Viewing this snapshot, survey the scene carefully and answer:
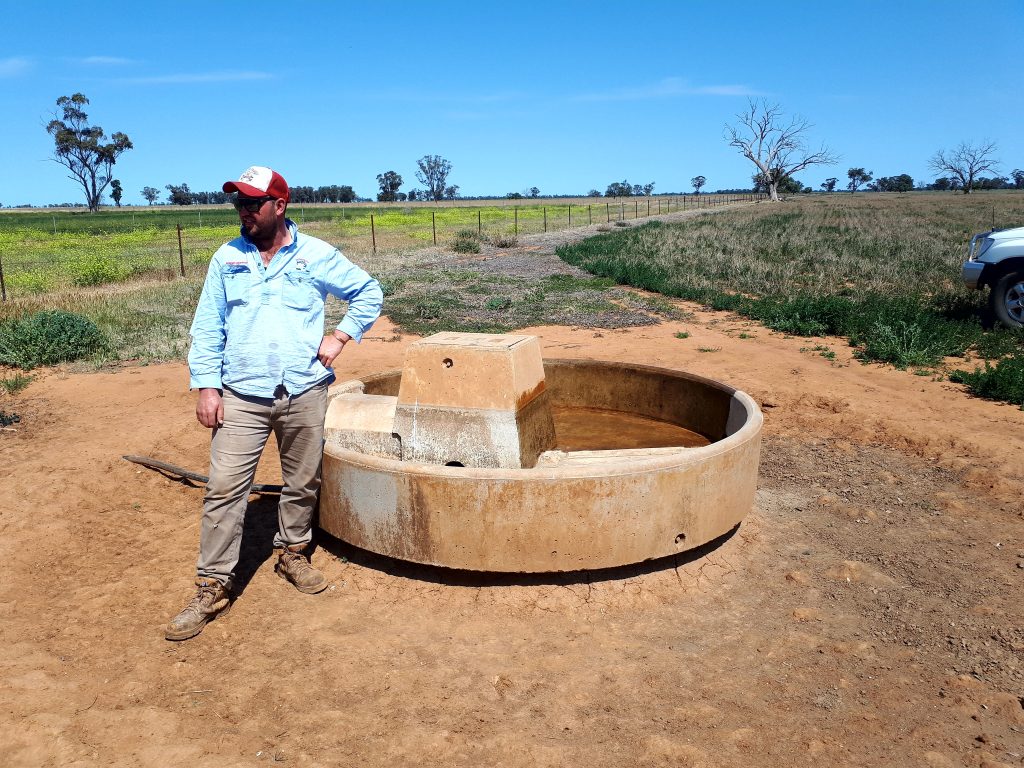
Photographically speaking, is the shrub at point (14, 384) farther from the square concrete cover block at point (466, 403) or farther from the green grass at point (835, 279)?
the green grass at point (835, 279)

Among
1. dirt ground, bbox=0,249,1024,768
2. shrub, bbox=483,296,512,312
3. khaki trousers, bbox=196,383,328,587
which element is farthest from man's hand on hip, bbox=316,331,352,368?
shrub, bbox=483,296,512,312

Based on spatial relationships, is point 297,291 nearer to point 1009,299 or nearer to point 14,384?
point 14,384

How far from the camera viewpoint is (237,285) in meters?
Result: 3.57

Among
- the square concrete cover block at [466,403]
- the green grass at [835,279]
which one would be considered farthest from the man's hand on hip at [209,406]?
the green grass at [835,279]

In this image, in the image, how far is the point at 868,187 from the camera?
480 ft

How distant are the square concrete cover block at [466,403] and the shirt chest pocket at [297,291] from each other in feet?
2.90

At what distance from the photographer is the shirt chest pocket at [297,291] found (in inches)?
143

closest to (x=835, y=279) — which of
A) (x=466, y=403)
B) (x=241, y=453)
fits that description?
(x=466, y=403)

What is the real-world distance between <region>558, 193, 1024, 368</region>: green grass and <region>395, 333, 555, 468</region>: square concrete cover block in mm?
6232

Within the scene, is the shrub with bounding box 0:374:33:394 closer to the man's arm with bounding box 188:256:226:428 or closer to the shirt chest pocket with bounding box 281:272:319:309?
the man's arm with bounding box 188:256:226:428

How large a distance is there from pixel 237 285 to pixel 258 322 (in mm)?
197

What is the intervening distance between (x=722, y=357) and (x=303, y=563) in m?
6.67

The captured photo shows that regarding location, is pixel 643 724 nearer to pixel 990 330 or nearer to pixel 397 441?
pixel 397 441

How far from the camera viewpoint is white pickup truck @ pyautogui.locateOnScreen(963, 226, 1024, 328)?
393 inches
